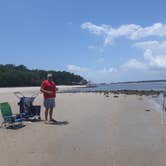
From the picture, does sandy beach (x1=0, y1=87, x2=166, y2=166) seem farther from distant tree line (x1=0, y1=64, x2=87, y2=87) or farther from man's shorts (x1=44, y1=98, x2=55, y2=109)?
distant tree line (x1=0, y1=64, x2=87, y2=87)

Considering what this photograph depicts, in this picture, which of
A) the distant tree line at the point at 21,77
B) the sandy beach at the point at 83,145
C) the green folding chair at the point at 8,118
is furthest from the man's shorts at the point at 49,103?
the distant tree line at the point at 21,77

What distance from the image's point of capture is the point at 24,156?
8289 millimetres

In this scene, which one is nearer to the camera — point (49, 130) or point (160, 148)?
point (160, 148)

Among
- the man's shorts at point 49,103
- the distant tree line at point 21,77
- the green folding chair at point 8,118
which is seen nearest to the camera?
the green folding chair at point 8,118

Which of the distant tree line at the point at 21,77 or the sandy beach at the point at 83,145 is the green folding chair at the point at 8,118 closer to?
the sandy beach at the point at 83,145

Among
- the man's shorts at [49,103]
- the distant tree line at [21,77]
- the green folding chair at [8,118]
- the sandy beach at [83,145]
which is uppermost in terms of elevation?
the distant tree line at [21,77]

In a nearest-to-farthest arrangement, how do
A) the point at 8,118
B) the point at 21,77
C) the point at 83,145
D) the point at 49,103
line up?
the point at 83,145, the point at 8,118, the point at 49,103, the point at 21,77

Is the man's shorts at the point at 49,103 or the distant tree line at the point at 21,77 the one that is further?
the distant tree line at the point at 21,77

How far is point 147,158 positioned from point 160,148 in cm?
122

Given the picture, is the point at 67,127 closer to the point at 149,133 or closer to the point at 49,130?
the point at 49,130

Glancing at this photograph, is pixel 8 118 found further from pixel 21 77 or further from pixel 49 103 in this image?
pixel 21 77

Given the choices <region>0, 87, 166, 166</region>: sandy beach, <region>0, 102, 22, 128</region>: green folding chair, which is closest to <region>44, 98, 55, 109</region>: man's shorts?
<region>0, 87, 166, 166</region>: sandy beach

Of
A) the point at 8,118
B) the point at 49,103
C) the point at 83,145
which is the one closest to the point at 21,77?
the point at 49,103

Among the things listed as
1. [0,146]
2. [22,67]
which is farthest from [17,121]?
[22,67]
